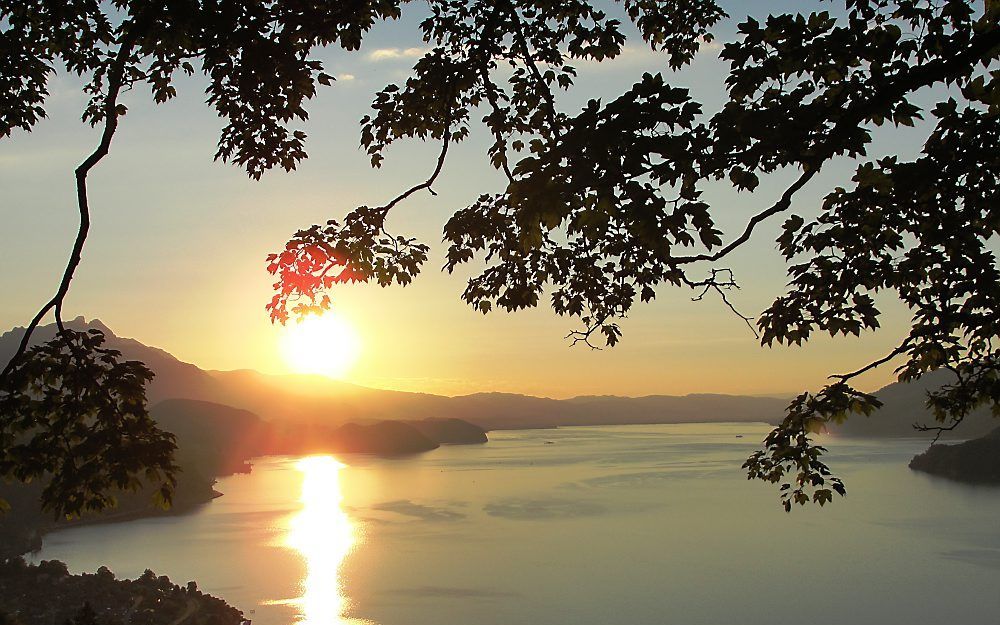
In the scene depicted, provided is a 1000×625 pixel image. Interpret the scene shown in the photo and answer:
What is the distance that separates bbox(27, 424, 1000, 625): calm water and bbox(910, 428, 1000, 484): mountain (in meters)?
8.21

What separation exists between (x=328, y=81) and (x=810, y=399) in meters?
8.53

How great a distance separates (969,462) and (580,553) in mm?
98332

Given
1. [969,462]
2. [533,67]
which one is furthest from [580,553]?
[969,462]

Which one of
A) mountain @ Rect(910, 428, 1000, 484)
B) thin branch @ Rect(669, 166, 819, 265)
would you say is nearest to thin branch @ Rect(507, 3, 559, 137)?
thin branch @ Rect(669, 166, 819, 265)

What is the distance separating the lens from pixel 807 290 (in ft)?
34.3

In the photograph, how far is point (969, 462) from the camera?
132750mm

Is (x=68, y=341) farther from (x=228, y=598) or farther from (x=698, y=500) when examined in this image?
(x=698, y=500)

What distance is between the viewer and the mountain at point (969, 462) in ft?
425

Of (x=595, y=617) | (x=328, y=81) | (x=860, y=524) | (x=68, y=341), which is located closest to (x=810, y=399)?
(x=328, y=81)

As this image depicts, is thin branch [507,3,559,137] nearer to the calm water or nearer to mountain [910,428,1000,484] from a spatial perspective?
the calm water

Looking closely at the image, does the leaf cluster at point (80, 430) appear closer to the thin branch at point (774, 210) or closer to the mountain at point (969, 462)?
the thin branch at point (774, 210)

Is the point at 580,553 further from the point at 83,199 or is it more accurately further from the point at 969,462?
the point at 969,462

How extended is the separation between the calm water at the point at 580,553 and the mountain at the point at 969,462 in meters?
8.21

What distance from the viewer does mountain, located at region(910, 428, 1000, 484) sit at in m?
130
